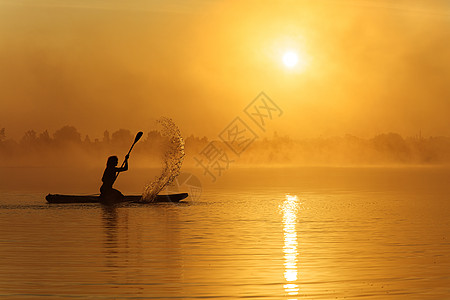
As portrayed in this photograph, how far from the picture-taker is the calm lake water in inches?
676

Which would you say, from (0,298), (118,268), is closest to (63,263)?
(118,268)

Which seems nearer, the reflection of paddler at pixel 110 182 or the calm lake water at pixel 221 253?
the calm lake water at pixel 221 253

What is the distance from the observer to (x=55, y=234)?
28250 millimetres

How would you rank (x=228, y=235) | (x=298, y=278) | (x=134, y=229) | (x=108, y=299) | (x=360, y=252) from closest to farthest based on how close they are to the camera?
(x=108, y=299) → (x=298, y=278) → (x=360, y=252) → (x=228, y=235) → (x=134, y=229)

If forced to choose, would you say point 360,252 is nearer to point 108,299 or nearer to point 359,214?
point 108,299

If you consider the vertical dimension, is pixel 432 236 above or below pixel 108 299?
above

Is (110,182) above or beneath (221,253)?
above

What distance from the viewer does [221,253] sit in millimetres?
23219

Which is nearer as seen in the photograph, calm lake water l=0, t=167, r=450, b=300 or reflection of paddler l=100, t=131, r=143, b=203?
calm lake water l=0, t=167, r=450, b=300

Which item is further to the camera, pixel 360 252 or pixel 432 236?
pixel 432 236

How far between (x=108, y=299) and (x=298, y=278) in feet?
15.8

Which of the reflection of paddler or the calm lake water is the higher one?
the reflection of paddler

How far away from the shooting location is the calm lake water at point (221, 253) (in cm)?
1717

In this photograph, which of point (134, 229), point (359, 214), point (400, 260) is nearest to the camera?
point (400, 260)
